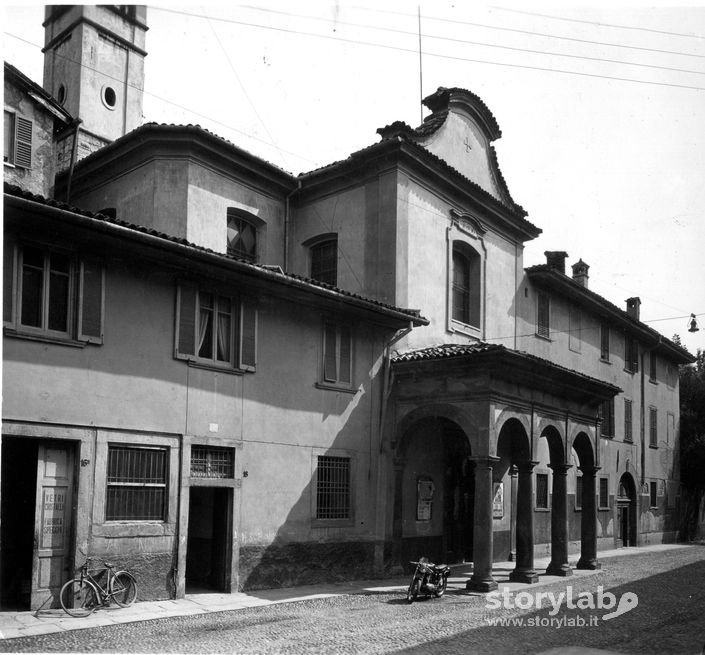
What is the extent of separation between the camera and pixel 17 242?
10875 millimetres

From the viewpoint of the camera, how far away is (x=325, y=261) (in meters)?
19.4

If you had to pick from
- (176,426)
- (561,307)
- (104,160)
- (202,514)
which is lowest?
(202,514)

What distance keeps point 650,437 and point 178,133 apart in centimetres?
2344

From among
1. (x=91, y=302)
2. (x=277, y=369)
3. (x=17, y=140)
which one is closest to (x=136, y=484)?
(x=91, y=302)

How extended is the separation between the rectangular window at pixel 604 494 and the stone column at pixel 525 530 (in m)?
12.5

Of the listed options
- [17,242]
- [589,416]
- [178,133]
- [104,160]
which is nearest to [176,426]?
[17,242]

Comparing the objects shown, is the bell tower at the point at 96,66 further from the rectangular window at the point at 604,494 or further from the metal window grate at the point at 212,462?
the rectangular window at the point at 604,494

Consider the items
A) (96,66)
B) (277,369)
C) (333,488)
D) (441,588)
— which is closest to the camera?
(441,588)

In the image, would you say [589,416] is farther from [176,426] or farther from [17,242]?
[17,242]

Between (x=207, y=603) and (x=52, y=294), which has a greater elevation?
(x=52, y=294)

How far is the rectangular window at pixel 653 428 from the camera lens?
105ft

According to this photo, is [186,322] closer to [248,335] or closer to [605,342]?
[248,335]

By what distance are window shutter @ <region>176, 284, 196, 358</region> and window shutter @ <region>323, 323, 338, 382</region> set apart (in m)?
3.31

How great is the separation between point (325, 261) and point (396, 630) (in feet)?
34.6
